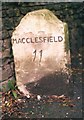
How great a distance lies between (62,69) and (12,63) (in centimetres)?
60

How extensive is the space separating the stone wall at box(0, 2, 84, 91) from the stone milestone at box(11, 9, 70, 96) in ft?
0.47

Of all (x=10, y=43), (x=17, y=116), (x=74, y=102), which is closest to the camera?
(x=17, y=116)

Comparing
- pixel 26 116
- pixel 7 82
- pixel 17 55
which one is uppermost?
pixel 17 55

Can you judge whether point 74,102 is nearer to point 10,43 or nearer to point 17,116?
point 17,116

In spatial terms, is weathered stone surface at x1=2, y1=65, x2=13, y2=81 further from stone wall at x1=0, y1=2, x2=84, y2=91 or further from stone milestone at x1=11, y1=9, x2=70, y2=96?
stone milestone at x1=11, y1=9, x2=70, y2=96

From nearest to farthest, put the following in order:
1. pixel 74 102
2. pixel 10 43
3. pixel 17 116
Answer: pixel 17 116, pixel 74 102, pixel 10 43

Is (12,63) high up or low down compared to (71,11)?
down

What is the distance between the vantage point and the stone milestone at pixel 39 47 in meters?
3.38

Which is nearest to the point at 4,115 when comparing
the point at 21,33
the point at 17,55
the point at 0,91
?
the point at 0,91

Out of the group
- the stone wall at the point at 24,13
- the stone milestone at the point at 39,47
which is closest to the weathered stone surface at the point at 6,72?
the stone wall at the point at 24,13

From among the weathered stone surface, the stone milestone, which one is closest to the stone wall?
the weathered stone surface

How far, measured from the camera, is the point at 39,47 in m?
3.46

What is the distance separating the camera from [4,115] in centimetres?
316

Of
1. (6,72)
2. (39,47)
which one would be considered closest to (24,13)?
(39,47)
